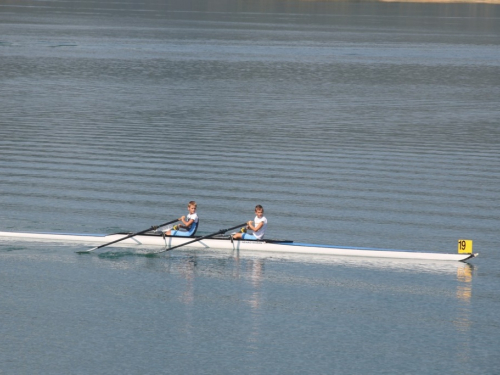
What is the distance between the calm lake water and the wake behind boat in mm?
282

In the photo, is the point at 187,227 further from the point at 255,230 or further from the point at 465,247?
the point at 465,247

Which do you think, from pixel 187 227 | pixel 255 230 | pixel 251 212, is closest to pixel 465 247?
pixel 255 230

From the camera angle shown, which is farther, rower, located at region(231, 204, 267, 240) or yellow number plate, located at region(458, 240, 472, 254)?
rower, located at region(231, 204, 267, 240)

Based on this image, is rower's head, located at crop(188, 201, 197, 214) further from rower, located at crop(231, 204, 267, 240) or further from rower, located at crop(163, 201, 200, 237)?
rower, located at crop(231, 204, 267, 240)

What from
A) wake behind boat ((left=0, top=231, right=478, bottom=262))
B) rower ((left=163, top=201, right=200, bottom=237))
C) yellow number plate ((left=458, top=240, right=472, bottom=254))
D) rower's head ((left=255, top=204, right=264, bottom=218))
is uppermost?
rower's head ((left=255, top=204, right=264, bottom=218))

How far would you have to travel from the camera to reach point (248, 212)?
1296 inches

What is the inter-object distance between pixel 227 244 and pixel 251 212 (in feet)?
15.5

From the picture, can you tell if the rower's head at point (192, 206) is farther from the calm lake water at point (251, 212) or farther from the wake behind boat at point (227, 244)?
the calm lake water at point (251, 212)

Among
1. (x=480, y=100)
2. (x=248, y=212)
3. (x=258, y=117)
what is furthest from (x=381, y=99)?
(x=248, y=212)

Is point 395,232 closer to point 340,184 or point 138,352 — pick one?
point 340,184

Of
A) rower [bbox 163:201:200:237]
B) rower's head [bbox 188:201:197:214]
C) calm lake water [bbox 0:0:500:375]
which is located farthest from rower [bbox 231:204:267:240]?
rower's head [bbox 188:201:197:214]

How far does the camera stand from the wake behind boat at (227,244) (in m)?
27.2

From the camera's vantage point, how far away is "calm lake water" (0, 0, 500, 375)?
21.1 metres

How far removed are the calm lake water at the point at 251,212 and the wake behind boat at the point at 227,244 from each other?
0.92ft
